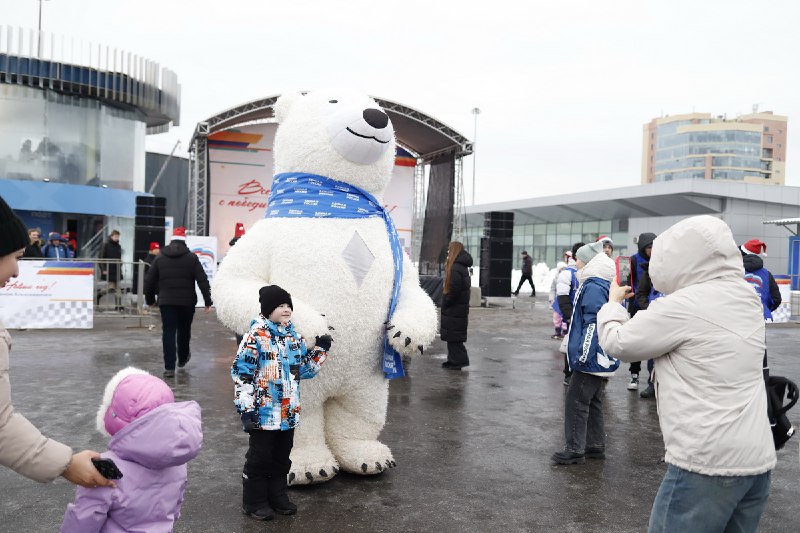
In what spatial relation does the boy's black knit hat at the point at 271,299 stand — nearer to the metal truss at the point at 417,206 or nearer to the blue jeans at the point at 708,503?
the blue jeans at the point at 708,503

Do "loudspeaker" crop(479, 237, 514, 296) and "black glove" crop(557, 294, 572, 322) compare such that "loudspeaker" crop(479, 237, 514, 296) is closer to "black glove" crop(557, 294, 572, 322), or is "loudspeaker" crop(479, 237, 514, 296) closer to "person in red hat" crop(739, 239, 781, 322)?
"black glove" crop(557, 294, 572, 322)

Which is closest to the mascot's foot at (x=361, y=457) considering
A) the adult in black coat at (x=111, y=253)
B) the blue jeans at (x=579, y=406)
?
the blue jeans at (x=579, y=406)

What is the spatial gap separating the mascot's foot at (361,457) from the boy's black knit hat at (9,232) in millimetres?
2760

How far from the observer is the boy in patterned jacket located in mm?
3529

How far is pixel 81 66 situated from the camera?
2127cm

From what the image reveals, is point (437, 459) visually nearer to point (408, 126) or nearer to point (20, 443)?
point (20, 443)

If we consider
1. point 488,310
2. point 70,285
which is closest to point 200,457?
point 70,285

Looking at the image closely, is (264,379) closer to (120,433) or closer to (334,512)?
A: (334,512)

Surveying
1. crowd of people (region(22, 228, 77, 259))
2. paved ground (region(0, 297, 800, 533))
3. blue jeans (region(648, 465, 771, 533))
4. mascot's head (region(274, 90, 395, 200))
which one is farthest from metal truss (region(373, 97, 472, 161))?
blue jeans (region(648, 465, 771, 533))

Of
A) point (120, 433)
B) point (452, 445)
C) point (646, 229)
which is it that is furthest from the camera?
point (646, 229)

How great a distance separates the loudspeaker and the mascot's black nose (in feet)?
45.5

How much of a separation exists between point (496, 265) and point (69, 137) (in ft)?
46.0

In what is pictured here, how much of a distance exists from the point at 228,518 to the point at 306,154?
227 centimetres

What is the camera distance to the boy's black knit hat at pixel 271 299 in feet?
11.8
